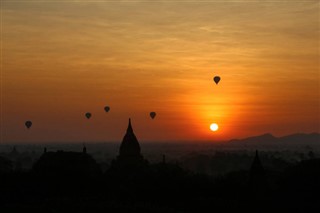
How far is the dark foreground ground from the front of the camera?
53000mm

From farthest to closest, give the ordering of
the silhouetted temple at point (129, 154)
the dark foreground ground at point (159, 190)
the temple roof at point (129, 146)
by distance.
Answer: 1. the temple roof at point (129, 146)
2. the silhouetted temple at point (129, 154)
3. the dark foreground ground at point (159, 190)

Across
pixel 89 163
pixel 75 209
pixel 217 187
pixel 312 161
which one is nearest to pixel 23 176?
pixel 89 163

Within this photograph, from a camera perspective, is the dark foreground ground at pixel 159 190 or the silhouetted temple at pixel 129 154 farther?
the silhouetted temple at pixel 129 154

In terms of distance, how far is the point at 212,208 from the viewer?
171 ft

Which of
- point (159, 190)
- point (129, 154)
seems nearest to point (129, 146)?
point (129, 154)

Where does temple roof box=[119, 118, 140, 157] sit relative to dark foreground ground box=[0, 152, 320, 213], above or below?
above

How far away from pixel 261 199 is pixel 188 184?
9.69 meters

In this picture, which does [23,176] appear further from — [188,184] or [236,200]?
[236,200]

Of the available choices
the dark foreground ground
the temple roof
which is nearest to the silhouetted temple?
the temple roof

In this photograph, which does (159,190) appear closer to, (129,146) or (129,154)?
(129,154)

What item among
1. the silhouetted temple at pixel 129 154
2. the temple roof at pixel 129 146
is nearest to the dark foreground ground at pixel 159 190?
the silhouetted temple at pixel 129 154

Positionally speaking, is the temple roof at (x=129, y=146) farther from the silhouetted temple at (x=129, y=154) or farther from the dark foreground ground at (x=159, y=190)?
the dark foreground ground at (x=159, y=190)

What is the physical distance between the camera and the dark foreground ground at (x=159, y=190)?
5300 centimetres

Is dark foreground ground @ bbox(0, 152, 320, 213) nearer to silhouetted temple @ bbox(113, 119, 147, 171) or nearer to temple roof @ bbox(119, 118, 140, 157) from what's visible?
silhouetted temple @ bbox(113, 119, 147, 171)
